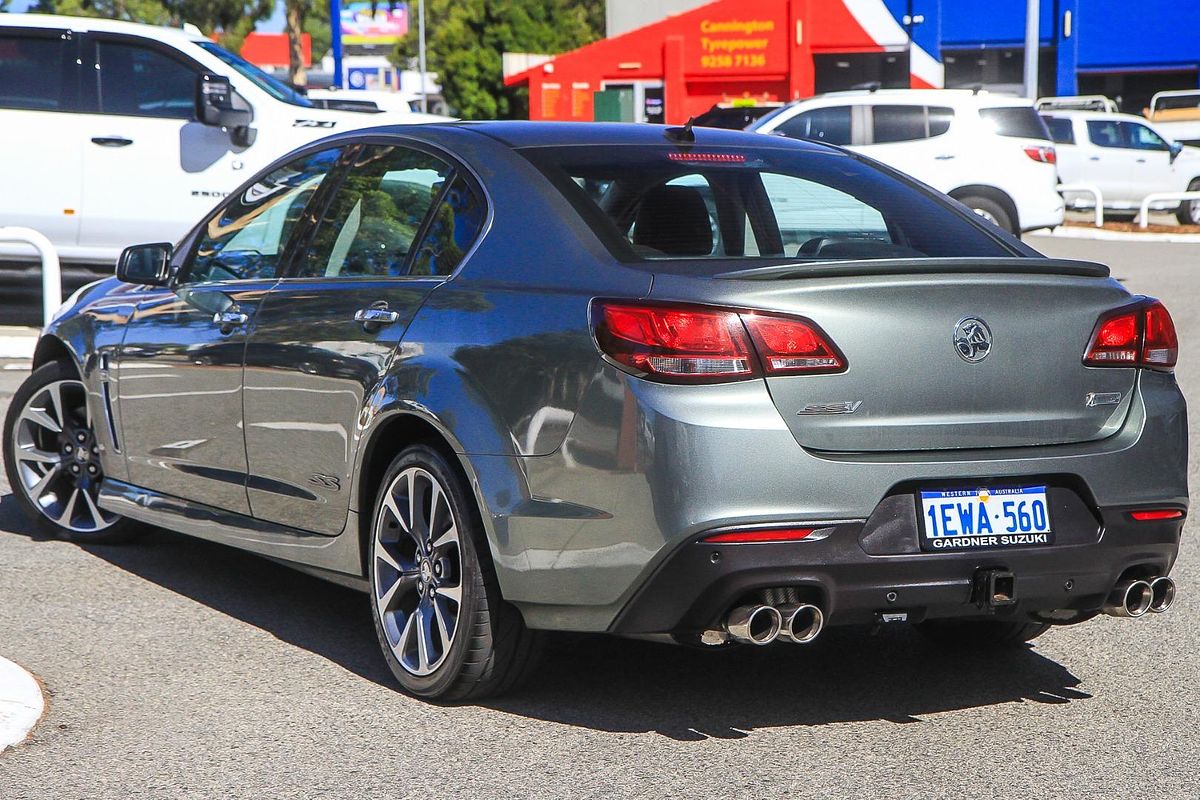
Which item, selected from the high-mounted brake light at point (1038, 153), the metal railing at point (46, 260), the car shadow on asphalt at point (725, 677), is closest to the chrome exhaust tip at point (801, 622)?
the car shadow on asphalt at point (725, 677)

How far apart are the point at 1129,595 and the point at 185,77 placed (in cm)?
1018

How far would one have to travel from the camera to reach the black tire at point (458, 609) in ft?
14.6

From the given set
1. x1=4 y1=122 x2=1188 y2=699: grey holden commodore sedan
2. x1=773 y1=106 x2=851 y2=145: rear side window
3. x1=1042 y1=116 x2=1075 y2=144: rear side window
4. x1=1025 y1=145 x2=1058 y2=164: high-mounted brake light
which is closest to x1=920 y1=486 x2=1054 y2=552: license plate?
x1=4 y1=122 x2=1188 y2=699: grey holden commodore sedan

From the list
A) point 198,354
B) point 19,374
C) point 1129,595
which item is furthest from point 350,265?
point 19,374

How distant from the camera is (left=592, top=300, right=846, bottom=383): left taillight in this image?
13.1ft

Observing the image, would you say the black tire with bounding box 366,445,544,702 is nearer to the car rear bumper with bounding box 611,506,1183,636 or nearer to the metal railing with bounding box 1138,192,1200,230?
the car rear bumper with bounding box 611,506,1183,636

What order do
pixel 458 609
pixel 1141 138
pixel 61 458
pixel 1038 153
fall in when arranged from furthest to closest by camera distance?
pixel 1141 138
pixel 1038 153
pixel 61 458
pixel 458 609

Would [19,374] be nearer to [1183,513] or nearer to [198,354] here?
[198,354]

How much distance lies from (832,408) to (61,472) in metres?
3.78

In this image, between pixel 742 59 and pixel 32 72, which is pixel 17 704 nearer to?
pixel 32 72

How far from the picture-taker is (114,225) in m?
13.0

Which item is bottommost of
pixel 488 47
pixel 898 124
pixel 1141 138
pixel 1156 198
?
pixel 1156 198

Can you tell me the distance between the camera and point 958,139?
64.2 feet

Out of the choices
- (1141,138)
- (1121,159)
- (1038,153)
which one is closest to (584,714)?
(1038,153)
